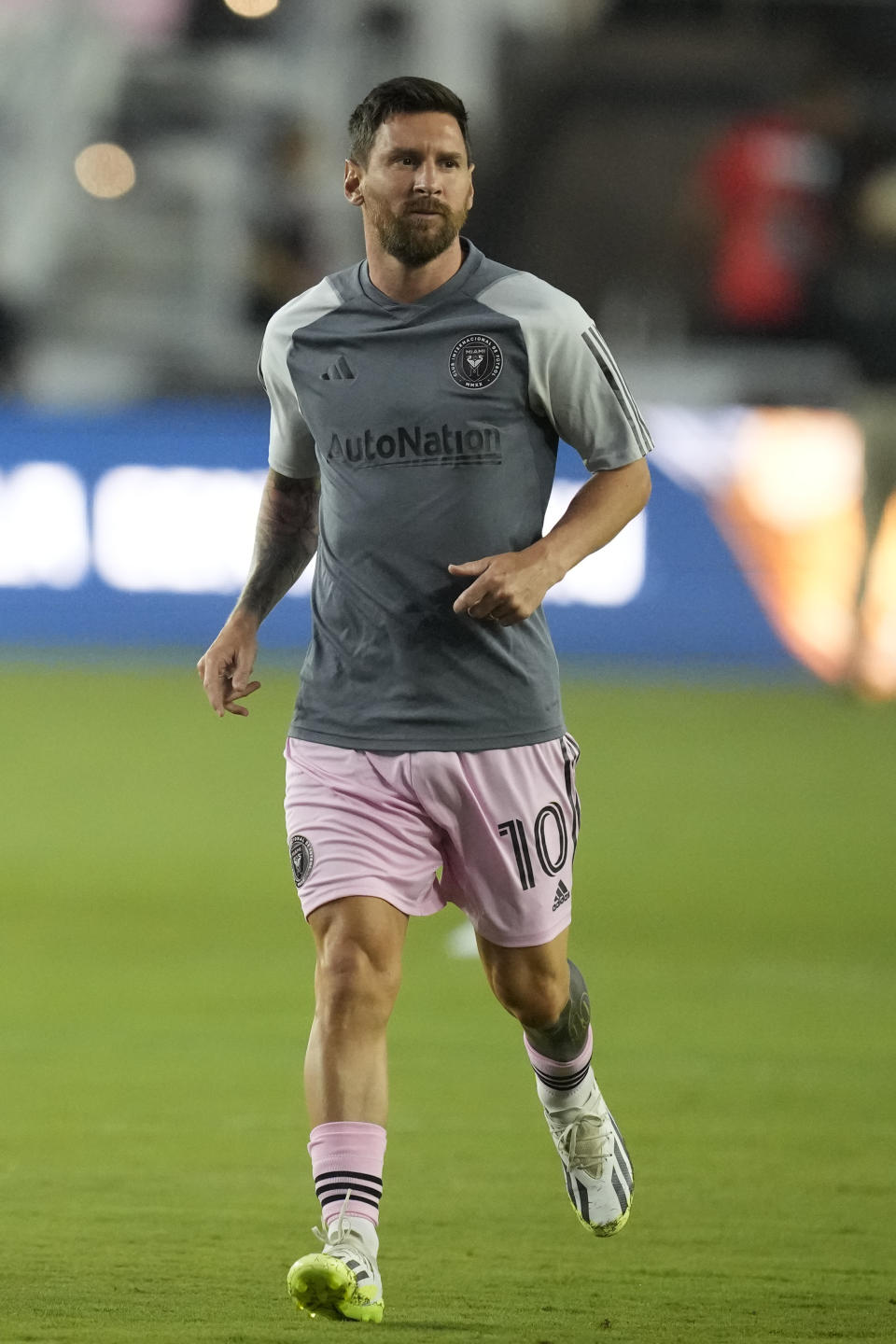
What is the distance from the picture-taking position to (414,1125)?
543 cm

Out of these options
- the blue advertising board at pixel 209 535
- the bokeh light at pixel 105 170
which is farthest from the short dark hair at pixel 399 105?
the bokeh light at pixel 105 170

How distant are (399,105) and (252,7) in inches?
691

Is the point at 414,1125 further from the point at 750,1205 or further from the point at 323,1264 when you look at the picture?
the point at 323,1264

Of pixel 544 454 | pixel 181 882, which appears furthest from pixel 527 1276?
pixel 181 882

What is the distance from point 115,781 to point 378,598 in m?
7.04

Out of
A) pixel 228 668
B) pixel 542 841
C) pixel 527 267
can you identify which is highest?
pixel 228 668

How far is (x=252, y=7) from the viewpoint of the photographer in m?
20.8

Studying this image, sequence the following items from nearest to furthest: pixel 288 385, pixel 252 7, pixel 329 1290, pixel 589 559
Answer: pixel 329 1290, pixel 288 385, pixel 589 559, pixel 252 7

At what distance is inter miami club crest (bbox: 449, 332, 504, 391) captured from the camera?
4.12 metres

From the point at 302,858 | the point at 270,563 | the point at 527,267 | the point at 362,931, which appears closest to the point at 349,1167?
the point at 362,931

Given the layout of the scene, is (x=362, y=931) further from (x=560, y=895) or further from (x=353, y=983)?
(x=560, y=895)

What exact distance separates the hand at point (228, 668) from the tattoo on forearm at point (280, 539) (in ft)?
0.31

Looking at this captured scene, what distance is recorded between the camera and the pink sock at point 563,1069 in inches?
180

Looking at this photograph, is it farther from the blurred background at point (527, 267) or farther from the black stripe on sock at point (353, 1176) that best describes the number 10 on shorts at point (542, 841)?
the blurred background at point (527, 267)
